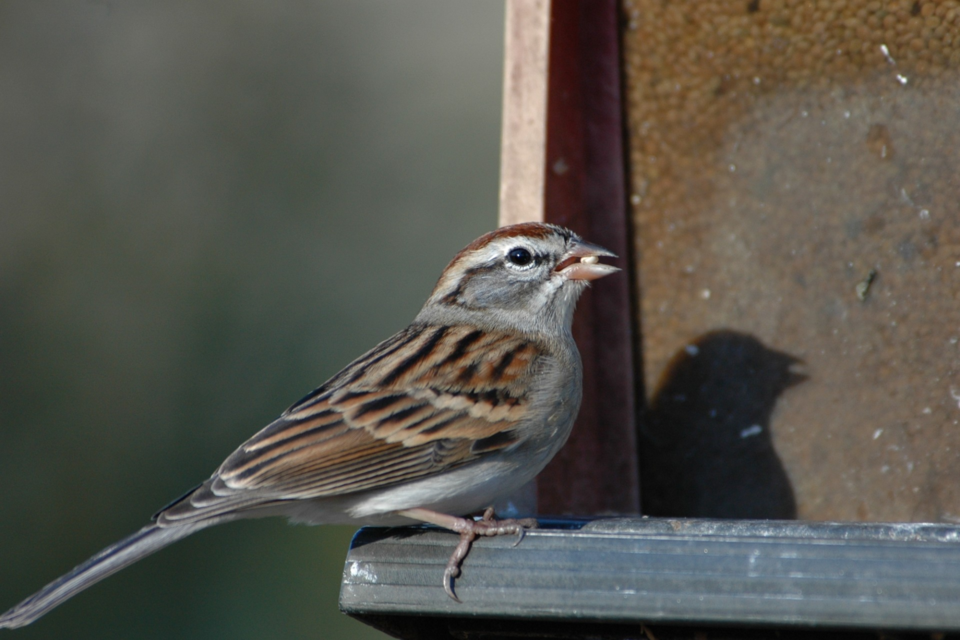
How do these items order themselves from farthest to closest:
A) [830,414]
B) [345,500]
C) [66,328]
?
[66,328], [830,414], [345,500]

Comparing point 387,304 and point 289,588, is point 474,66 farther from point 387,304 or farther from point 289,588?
point 289,588

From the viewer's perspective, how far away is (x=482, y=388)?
7.41 ft

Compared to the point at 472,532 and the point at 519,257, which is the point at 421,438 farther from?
the point at 519,257

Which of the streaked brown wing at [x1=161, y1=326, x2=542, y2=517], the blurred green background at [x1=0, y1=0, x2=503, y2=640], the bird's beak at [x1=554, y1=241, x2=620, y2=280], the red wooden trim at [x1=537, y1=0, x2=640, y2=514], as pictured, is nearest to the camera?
the streaked brown wing at [x1=161, y1=326, x2=542, y2=517]

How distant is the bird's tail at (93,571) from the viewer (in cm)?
191

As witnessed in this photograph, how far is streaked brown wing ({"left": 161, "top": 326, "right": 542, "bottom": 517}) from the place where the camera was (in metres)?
2.01

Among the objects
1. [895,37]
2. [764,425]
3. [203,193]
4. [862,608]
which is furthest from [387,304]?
[862,608]

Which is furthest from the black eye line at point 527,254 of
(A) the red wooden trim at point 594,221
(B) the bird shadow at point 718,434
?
(B) the bird shadow at point 718,434

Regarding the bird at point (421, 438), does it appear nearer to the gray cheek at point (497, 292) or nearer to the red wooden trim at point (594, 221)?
the gray cheek at point (497, 292)

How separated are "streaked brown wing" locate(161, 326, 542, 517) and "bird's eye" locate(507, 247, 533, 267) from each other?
230mm

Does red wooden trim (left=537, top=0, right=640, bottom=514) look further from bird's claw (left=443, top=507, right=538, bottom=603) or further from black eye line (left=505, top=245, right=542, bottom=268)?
bird's claw (left=443, top=507, right=538, bottom=603)

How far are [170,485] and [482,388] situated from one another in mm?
3046

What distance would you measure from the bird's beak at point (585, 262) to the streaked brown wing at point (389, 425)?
8.4 inches

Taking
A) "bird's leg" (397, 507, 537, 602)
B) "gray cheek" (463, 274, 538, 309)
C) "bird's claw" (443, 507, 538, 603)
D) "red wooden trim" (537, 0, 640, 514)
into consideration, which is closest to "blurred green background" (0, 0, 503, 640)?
"red wooden trim" (537, 0, 640, 514)
